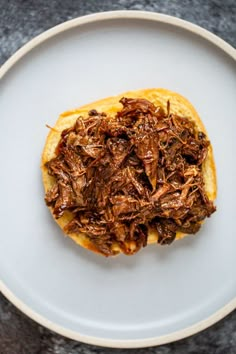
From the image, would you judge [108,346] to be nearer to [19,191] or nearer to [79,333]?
[79,333]

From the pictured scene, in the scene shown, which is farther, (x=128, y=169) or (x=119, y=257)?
(x=119, y=257)

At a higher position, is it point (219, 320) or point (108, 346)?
point (108, 346)

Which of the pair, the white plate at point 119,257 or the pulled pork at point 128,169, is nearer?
the pulled pork at point 128,169

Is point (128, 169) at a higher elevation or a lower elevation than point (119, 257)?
higher

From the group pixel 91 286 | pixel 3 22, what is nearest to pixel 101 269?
pixel 91 286
